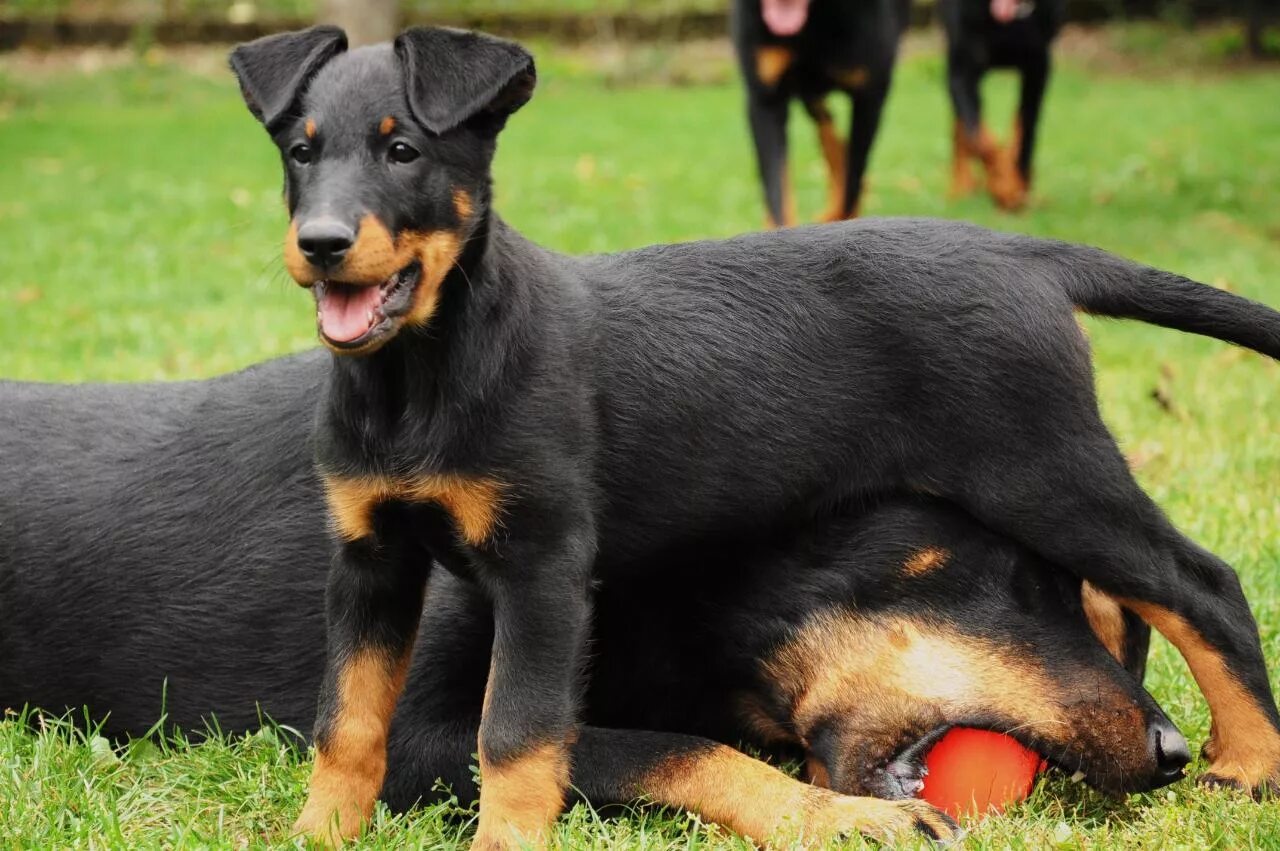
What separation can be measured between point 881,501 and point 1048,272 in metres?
0.68

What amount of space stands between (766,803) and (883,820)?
0.25 m

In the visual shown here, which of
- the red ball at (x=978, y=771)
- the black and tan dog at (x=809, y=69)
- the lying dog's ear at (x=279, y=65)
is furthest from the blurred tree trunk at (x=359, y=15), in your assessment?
the red ball at (x=978, y=771)

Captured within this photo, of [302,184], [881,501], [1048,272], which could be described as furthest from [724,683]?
[302,184]

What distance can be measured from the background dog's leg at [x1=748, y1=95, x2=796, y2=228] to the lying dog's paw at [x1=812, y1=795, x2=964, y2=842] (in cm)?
616

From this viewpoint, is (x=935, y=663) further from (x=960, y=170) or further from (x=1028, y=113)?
(x=960, y=170)

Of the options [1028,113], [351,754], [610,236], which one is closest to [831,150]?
[610,236]

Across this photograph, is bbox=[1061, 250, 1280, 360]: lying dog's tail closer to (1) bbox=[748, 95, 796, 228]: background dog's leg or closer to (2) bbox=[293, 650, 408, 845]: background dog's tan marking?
(2) bbox=[293, 650, 408, 845]: background dog's tan marking

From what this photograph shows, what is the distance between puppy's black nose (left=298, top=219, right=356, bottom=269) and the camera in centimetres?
293

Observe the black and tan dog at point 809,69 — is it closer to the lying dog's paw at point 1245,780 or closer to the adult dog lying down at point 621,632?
the adult dog lying down at point 621,632

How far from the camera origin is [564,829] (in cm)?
328

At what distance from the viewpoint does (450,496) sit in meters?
3.12

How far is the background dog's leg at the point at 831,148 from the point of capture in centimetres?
995

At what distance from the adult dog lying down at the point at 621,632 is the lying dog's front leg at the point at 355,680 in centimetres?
27

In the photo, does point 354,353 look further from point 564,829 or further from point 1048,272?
point 1048,272
